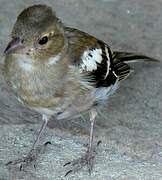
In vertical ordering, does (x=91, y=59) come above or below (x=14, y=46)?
below

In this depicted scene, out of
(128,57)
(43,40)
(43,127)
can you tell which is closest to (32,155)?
(43,127)

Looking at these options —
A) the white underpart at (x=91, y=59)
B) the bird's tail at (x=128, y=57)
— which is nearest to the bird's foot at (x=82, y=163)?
the white underpart at (x=91, y=59)

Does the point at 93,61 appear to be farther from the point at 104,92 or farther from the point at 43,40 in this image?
the point at 43,40

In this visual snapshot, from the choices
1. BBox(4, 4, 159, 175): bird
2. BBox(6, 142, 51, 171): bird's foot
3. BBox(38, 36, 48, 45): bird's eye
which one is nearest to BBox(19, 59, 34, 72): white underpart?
BBox(4, 4, 159, 175): bird

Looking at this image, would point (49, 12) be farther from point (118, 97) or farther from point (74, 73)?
point (118, 97)

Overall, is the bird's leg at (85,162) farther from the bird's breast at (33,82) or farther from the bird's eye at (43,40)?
the bird's eye at (43,40)

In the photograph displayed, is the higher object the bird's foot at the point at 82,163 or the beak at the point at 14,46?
the beak at the point at 14,46

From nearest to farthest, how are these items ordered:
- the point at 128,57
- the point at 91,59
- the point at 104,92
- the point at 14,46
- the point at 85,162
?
the point at 14,46 → the point at 85,162 → the point at 91,59 → the point at 104,92 → the point at 128,57

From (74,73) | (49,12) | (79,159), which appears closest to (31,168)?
(79,159)
